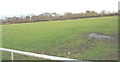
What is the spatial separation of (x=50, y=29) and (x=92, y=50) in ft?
8.98

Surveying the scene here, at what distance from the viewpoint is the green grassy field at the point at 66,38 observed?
13.6 ft

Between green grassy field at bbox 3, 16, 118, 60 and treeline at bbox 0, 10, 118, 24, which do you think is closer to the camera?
green grassy field at bbox 3, 16, 118, 60

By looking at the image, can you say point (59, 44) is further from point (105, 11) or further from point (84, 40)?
point (105, 11)

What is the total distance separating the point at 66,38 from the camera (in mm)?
5305

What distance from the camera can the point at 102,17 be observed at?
5.39m

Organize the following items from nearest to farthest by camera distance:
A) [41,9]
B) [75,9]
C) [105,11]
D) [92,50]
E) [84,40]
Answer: [92,50]
[84,40]
[105,11]
[75,9]
[41,9]

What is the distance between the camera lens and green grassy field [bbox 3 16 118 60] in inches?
164

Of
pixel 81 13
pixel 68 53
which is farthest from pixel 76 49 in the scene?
pixel 81 13

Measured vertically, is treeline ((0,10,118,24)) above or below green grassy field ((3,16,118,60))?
above

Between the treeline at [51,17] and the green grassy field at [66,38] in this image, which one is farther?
the treeline at [51,17]

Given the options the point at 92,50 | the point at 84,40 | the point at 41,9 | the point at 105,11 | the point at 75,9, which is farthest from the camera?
the point at 41,9

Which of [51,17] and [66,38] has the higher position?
[51,17]

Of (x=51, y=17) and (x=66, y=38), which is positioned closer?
(x=66, y=38)

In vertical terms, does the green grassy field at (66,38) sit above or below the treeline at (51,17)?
below
